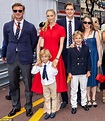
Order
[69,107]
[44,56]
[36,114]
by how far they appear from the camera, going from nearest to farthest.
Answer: [44,56], [36,114], [69,107]

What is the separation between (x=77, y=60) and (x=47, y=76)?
25.9 inches

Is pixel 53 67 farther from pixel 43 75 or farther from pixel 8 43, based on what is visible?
pixel 8 43

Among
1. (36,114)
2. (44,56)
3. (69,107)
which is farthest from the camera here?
(69,107)

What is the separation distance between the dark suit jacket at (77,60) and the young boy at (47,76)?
39cm

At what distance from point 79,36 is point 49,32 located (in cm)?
56

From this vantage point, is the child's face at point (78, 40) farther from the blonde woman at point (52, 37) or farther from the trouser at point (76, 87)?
the trouser at point (76, 87)

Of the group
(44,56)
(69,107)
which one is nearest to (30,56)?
(44,56)

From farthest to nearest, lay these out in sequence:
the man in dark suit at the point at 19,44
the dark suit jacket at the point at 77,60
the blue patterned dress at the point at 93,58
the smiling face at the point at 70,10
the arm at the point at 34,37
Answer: the blue patterned dress at the point at 93,58 → the smiling face at the point at 70,10 → the dark suit jacket at the point at 77,60 → the arm at the point at 34,37 → the man in dark suit at the point at 19,44

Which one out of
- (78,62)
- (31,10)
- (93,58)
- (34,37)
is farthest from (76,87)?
(31,10)

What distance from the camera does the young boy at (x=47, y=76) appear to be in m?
4.85

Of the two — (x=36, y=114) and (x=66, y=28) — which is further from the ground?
(x=66, y=28)

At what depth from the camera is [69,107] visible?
220 inches

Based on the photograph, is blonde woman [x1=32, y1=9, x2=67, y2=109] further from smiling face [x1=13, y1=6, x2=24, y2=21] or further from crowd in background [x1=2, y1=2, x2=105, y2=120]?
smiling face [x1=13, y1=6, x2=24, y2=21]

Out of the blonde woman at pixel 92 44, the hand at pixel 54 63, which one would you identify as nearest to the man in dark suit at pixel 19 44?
the hand at pixel 54 63
